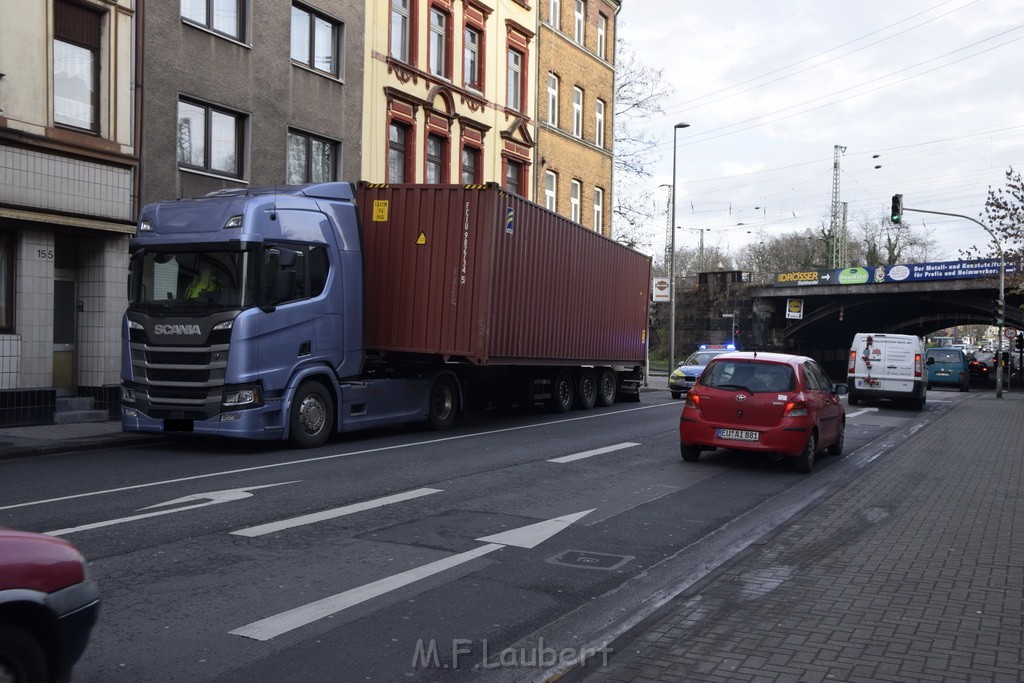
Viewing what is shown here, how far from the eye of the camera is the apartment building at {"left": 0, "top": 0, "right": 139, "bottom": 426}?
602 inches

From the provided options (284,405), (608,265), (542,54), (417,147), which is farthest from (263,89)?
(542,54)

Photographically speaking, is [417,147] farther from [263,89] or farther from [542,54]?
[542,54]

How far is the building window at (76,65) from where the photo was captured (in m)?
16.2

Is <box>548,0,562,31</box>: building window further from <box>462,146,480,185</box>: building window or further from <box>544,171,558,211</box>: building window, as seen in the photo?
<box>462,146,480,185</box>: building window

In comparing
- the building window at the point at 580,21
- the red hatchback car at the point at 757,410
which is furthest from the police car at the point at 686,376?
A: the red hatchback car at the point at 757,410

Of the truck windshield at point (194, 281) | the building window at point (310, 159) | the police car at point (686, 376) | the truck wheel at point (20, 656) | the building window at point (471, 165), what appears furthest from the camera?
the building window at point (471, 165)

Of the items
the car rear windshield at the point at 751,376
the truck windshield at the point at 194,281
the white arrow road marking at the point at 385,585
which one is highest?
the truck windshield at the point at 194,281

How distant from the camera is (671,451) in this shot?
1433cm

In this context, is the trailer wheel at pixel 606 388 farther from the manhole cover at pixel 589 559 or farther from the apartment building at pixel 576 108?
the manhole cover at pixel 589 559

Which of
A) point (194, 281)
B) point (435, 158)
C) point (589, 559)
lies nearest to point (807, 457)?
point (589, 559)

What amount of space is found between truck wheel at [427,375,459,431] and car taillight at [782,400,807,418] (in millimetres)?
6167

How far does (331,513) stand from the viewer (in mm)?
8562

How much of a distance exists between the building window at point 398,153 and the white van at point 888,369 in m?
13.1

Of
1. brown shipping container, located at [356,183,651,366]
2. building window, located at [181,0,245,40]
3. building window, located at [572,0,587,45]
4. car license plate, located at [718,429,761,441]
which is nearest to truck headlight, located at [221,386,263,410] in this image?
brown shipping container, located at [356,183,651,366]
